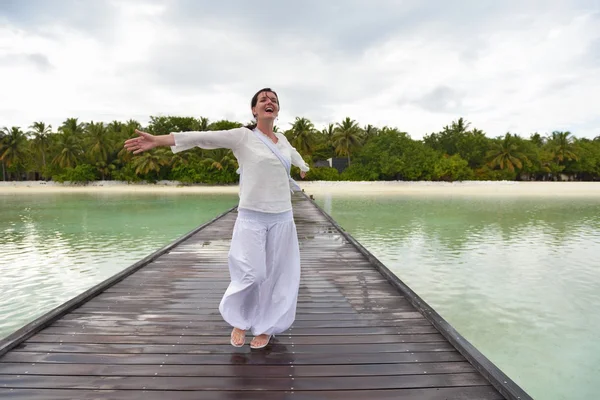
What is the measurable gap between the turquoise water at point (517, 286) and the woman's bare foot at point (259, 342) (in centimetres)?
305

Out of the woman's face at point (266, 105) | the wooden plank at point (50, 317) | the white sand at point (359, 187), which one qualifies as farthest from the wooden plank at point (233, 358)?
the white sand at point (359, 187)

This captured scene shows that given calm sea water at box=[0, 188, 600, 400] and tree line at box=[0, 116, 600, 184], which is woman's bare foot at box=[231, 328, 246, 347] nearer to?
calm sea water at box=[0, 188, 600, 400]

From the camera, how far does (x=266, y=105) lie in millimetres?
2912

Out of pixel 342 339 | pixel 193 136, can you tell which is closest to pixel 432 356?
pixel 342 339

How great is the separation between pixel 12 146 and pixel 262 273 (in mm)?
59707

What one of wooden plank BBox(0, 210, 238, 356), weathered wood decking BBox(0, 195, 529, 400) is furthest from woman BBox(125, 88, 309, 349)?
wooden plank BBox(0, 210, 238, 356)

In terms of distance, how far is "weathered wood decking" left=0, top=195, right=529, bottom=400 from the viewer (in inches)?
97.9

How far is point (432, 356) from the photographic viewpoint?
2.95m

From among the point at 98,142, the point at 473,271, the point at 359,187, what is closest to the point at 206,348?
the point at 473,271

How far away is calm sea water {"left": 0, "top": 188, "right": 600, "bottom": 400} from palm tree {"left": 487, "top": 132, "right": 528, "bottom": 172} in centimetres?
3541

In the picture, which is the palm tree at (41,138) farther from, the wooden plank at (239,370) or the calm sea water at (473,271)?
the wooden plank at (239,370)

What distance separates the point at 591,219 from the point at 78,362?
21.9 m


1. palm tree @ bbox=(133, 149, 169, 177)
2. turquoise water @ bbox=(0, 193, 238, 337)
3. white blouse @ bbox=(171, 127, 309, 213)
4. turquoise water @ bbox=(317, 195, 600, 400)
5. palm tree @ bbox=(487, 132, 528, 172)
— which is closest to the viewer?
white blouse @ bbox=(171, 127, 309, 213)

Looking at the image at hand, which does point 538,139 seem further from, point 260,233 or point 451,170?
point 260,233
